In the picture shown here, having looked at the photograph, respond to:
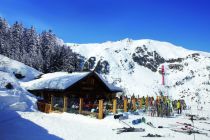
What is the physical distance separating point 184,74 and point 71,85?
7333 cm

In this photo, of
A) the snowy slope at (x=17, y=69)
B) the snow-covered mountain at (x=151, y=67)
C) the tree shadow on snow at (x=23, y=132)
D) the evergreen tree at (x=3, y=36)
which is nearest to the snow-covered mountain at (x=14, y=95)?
the snowy slope at (x=17, y=69)

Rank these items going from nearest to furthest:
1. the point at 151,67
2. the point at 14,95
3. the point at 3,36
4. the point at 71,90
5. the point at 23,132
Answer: the point at 23,132 → the point at 14,95 → the point at 71,90 → the point at 3,36 → the point at 151,67

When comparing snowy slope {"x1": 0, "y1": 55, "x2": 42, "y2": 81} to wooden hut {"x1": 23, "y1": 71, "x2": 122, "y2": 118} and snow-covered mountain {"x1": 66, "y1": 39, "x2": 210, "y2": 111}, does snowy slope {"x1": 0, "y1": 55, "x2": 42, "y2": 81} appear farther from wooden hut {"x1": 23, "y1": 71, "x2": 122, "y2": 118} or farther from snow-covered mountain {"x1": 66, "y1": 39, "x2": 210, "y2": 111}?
snow-covered mountain {"x1": 66, "y1": 39, "x2": 210, "y2": 111}

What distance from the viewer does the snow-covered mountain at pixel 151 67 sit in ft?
280

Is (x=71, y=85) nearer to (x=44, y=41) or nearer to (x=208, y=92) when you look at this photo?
(x=44, y=41)

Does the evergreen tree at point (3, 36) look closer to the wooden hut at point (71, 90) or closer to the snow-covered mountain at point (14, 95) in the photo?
the snow-covered mountain at point (14, 95)

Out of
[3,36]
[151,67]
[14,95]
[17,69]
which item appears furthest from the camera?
[151,67]

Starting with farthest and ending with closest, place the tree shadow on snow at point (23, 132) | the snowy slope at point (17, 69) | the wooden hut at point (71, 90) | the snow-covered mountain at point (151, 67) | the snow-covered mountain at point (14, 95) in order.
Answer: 1. the snow-covered mountain at point (151, 67)
2. the snowy slope at point (17, 69)
3. the wooden hut at point (71, 90)
4. the snow-covered mountain at point (14, 95)
5. the tree shadow on snow at point (23, 132)

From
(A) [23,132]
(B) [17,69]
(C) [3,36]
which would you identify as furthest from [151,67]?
(A) [23,132]

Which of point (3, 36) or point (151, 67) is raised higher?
point (3, 36)

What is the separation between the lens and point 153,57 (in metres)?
122

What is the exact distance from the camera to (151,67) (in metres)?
114

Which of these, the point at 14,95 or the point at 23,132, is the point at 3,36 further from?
the point at 23,132

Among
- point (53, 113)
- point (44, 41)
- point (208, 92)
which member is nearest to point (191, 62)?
point (208, 92)
